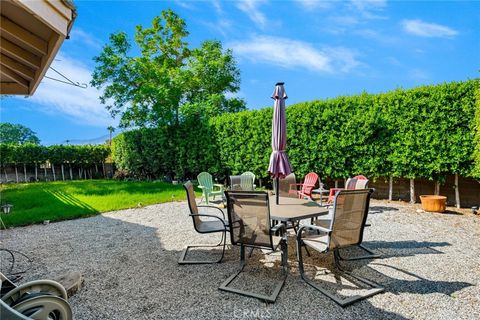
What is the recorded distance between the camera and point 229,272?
359 cm

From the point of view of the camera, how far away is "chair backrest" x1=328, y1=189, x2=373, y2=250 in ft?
9.91

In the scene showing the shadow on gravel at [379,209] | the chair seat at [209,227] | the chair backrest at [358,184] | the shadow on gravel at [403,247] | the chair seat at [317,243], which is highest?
the chair backrest at [358,184]

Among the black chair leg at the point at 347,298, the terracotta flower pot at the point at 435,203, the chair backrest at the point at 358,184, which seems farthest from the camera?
the terracotta flower pot at the point at 435,203

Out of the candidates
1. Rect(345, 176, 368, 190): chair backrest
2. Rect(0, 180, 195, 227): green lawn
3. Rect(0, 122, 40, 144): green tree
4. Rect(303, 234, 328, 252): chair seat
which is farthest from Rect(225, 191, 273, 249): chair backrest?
Rect(0, 122, 40, 144): green tree

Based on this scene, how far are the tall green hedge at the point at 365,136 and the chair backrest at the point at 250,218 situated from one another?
19.8 feet

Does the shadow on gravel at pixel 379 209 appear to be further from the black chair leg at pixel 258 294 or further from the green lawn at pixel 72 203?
the green lawn at pixel 72 203

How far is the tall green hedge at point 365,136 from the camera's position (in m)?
6.90

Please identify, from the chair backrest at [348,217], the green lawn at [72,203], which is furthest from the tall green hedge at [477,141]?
the green lawn at [72,203]

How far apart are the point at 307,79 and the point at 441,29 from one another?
3470 mm

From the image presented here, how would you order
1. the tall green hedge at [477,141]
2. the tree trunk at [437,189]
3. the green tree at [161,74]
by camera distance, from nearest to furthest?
the tall green hedge at [477,141] → the tree trunk at [437,189] → the green tree at [161,74]

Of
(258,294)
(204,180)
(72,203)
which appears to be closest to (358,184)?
(258,294)

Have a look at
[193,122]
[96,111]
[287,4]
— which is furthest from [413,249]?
[96,111]

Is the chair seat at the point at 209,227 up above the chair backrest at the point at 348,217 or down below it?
below

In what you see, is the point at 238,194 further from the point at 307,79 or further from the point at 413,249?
the point at 307,79
